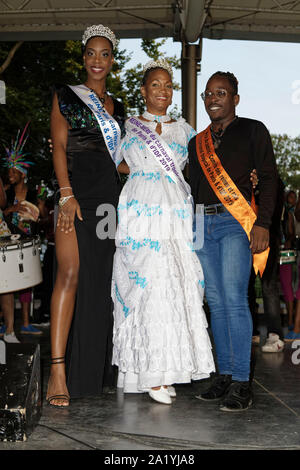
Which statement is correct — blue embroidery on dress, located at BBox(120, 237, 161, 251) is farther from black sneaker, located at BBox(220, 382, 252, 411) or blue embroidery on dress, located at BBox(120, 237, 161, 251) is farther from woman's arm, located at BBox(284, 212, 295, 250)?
woman's arm, located at BBox(284, 212, 295, 250)

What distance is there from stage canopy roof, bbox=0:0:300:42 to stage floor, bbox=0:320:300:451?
172 inches

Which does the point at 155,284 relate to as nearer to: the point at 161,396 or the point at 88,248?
the point at 88,248

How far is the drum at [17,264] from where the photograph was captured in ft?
11.6

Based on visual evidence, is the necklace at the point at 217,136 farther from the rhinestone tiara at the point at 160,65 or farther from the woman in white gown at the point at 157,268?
the rhinestone tiara at the point at 160,65

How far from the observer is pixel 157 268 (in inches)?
118

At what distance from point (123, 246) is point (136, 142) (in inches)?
23.5

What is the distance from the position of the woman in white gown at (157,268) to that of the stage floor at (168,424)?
15 cm

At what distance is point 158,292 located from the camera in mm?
2984

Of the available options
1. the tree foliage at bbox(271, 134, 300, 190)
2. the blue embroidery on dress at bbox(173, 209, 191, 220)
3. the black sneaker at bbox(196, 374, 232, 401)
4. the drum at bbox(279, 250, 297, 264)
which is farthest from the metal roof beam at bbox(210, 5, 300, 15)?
the tree foliage at bbox(271, 134, 300, 190)

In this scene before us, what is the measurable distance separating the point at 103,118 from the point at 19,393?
60.5 inches

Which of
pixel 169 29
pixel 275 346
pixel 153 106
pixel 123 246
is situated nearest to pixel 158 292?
pixel 123 246

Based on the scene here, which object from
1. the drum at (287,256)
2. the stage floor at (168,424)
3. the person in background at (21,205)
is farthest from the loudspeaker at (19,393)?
the drum at (287,256)
